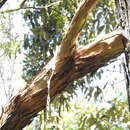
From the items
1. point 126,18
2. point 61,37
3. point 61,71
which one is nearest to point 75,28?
point 61,71

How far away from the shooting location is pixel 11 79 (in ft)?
8.67

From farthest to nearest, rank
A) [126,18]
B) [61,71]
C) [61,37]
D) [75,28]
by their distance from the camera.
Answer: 1. [61,37]
2. [61,71]
3. [75,28]
4. [126,18]

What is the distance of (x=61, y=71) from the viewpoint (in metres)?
1.86

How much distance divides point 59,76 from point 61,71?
1.2 inches

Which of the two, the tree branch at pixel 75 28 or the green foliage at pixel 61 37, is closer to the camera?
the tree branch at pixel 75 28

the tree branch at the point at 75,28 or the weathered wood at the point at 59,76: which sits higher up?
the tree branch at the point at 75,28

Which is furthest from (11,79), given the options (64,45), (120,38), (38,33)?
(120,38)

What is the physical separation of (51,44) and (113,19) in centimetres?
58

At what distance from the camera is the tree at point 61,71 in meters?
1.81

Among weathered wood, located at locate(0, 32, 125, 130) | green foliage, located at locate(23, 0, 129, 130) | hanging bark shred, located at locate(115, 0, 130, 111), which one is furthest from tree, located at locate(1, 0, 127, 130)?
green foliage, located at locate(23, 0, 129, 130)

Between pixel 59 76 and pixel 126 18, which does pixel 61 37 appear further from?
pixel 126 18

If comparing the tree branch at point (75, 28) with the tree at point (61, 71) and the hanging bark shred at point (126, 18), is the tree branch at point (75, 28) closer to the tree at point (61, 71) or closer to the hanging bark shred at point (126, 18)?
the tree at point (61, 71)

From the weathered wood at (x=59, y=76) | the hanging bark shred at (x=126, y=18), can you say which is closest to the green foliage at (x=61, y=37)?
the weathered wood at (x=59, y=76)

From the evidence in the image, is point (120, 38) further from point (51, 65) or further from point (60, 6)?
point (60, 6)
